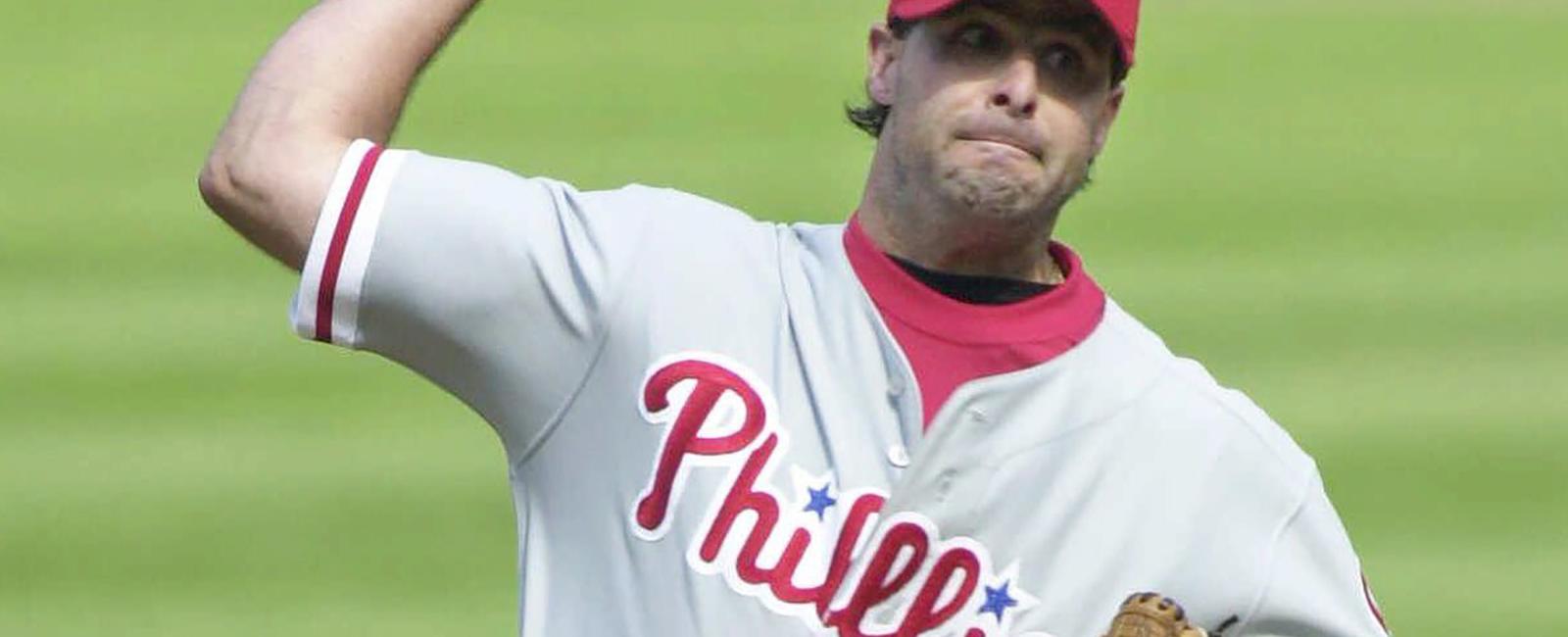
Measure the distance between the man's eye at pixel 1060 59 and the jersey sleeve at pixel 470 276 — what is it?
1.20ft

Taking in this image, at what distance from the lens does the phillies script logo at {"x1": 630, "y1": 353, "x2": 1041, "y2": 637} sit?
2133 millimetres

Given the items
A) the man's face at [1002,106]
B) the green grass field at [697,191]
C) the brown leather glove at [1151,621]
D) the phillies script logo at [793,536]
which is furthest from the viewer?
the green grass field at [697,191]

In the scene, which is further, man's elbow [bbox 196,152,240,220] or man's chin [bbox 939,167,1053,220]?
man's chin [bbox 939,167,1053,220]

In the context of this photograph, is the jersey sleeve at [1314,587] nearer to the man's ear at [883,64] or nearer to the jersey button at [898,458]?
the jersey button at [898,458]

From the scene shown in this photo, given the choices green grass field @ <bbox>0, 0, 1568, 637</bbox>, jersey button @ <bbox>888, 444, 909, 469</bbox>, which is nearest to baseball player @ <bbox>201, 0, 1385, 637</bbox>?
jersey button @ <bbox>888, 444, 909, 469</bbox>

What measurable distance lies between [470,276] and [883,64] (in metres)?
0.52

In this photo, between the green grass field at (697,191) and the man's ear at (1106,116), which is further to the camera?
the green grass field at (697,191)

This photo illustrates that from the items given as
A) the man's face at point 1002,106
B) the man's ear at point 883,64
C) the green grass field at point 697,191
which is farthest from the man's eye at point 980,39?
the green grass field at point 697,191

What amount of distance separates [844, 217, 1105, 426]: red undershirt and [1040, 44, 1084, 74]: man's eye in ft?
0.60

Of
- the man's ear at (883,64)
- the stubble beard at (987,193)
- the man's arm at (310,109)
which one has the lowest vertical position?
the man's arm at (310,109)

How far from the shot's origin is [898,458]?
2191mm

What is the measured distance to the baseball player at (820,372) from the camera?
2.07 m

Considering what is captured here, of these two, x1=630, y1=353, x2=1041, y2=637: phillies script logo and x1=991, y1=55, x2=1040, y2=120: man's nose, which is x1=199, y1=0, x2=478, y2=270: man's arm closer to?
x1=630, y1=353, x2=1041, y2=637: phillies script logo

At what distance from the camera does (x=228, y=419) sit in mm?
5227
